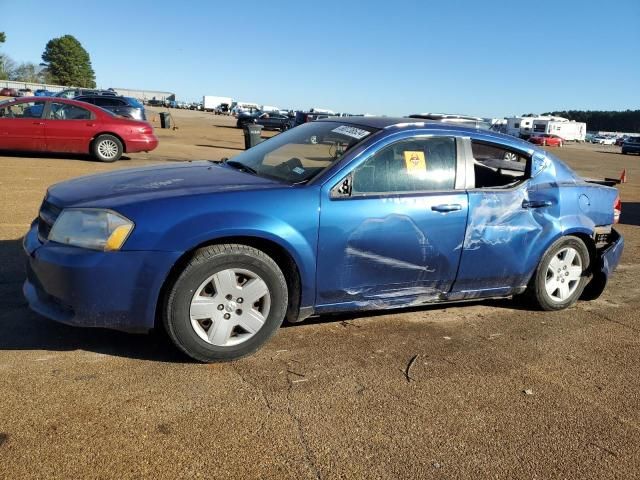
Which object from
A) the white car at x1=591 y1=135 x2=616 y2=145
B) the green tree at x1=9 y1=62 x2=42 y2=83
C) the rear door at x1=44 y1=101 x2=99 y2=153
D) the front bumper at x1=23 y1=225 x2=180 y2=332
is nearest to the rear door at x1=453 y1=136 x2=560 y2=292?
the front bumper at x1=23 y1=225 x2=180 y2=332

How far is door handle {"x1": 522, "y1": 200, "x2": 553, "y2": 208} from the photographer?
4.38 meters

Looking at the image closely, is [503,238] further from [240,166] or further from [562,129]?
[562,129]

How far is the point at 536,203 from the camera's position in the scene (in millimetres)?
4434

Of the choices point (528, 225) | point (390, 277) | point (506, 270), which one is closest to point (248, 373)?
point (390, 277)

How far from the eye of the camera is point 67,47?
124750 millimetres

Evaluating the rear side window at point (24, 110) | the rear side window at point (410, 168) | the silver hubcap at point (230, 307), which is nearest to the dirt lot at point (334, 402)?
the silver hubcap at point (230, 307)

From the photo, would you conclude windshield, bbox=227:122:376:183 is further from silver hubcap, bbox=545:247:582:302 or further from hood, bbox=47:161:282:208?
silver hubcap, bbox=545:247:582:302

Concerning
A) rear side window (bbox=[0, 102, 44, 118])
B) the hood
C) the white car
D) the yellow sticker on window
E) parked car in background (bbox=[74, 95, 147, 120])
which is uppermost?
the white car

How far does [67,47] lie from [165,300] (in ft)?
462

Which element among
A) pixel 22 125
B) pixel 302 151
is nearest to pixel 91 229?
pixel 302 151

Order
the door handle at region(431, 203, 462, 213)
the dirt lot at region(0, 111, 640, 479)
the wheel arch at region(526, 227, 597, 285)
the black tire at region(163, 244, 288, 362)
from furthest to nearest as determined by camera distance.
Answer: the wheel arch at region(526, 227, 597, 285)
the door handle at region(431, 203, 462, 213)
the black tire at region(163, 244, 288, 362)
the dirt lot at region(0, 111, 640, 479)

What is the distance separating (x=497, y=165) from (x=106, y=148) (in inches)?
413

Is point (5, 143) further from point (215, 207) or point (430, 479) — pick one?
point (430, 479)

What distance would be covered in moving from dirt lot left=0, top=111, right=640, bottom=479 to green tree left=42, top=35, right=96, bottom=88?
134445mm
